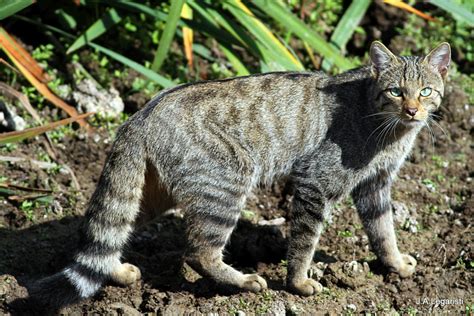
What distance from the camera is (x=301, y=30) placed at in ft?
23.0

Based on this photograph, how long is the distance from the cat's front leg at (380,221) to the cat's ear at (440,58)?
841mm

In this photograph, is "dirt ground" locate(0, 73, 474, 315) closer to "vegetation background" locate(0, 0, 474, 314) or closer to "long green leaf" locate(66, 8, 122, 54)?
"vegetation background" locate(0, 0, 474, 314)

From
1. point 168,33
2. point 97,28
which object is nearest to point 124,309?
point 168,33

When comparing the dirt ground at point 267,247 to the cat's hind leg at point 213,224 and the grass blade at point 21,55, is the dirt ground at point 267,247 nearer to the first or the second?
the cat's hind leg at point 213,224

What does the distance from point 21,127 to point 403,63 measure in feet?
10.8

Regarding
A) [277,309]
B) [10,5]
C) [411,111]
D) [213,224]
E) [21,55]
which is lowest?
[277,309]

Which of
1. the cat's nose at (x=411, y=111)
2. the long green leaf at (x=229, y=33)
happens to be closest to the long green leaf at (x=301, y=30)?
the long green leaf at (x=229, y=33)

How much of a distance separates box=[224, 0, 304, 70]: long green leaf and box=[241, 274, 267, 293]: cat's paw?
2227mm

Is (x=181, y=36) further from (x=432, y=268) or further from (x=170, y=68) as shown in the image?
(x=432, y=268)

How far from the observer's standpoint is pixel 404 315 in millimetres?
5273

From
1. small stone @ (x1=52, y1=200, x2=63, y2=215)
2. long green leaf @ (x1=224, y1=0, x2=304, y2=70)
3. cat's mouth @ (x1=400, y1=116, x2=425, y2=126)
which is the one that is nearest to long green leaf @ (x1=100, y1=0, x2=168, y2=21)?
long green leaf @ (x1=224, y1=0, x2=304, y2=70)

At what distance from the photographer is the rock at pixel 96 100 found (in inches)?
278

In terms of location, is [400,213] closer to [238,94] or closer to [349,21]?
[238,94]

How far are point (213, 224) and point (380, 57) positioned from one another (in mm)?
1641
